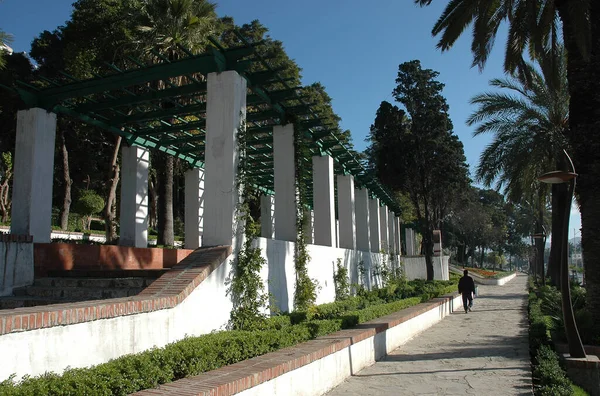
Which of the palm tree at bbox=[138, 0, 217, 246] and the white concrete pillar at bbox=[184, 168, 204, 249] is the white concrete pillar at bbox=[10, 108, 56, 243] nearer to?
the white concrete pillar at bbox=[184, 168, 204, 249]

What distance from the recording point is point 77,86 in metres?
9.36

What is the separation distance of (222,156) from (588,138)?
7256 mm

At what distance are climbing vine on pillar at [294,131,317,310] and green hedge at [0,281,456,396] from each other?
3.78ft

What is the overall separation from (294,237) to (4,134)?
2315cm

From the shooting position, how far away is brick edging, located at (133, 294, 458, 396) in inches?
179

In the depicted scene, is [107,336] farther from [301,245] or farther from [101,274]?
[301,245]

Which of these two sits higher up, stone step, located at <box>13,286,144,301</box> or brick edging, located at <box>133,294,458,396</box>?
stone step, located at <box>13,286,144,301</box>

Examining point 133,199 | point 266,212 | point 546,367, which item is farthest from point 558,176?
point 266,212

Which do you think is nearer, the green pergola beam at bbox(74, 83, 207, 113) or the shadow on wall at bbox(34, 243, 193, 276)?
the shadow on wall at bbox(34, 243, 193, 276)

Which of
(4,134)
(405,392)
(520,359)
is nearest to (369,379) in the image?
(405,392)

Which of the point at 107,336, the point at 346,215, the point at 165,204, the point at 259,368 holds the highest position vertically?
the point at 165,204

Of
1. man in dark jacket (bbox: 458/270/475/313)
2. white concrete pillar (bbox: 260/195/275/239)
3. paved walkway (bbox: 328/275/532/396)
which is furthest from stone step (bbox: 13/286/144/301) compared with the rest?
man in dark jacket (bbox: 458/270/475/313)

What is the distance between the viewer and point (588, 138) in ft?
32.9

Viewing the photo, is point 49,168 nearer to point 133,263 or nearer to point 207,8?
point 133,263
